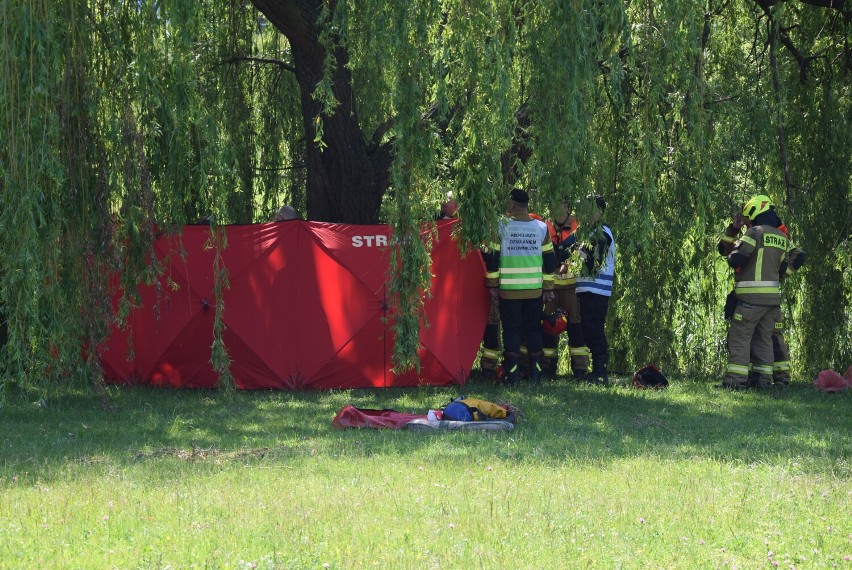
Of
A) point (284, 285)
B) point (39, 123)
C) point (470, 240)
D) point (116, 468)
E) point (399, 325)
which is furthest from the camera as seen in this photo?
point (284, 285)

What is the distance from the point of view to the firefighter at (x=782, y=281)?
12516 millimetres

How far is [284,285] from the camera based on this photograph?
1241cm

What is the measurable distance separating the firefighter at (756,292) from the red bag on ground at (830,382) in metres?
0.54

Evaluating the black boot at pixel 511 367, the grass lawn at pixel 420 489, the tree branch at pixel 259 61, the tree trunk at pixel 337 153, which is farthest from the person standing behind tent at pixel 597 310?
the tree branch at pixel 259 61

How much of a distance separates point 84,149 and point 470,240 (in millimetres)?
3850

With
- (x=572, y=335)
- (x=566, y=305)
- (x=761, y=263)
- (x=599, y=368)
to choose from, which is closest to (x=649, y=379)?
(x=599, y=368)

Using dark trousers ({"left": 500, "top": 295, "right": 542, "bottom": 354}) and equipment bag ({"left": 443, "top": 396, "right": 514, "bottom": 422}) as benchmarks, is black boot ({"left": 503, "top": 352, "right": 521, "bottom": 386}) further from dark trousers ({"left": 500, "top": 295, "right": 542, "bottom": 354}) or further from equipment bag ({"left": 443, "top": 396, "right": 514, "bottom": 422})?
equipment bag ({"left": 443, "top": 396, "right": 514, "bottom": 422})

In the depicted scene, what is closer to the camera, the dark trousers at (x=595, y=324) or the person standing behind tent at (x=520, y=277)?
the person standing behind tent at (x=520, y=277)

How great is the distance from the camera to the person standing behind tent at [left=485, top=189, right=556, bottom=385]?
12.6 m

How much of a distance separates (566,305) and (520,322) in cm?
90

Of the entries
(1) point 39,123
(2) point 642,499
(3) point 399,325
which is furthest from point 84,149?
(2) point 642,499

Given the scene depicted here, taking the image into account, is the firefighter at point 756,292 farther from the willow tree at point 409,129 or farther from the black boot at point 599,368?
the black boot at point 599,368

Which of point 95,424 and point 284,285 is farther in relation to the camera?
point 284,285

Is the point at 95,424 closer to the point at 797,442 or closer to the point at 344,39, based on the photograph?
the point at 344,39
